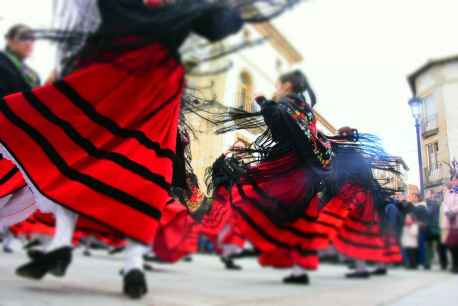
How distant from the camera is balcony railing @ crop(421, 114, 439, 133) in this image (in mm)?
1165

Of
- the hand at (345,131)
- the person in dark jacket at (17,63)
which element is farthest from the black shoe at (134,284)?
the hand at (345,131)

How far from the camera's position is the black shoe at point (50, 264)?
1510 mm

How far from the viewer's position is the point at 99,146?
130cm

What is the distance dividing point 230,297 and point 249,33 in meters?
1.55

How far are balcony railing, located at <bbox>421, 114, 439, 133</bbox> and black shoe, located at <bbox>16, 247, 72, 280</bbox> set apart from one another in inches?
47.0

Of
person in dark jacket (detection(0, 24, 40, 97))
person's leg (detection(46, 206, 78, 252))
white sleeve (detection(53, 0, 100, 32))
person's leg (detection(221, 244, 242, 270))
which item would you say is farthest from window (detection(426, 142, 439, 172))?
person's leg (detection(221, 244, 242, 270))

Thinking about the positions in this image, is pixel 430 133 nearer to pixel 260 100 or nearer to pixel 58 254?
pixel 260 100

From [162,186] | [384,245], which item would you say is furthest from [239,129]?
[384,245]

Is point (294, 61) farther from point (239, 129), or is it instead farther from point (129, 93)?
point (129, 93)

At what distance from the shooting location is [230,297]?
214 centimetres

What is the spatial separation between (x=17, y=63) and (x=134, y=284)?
0.98 metres

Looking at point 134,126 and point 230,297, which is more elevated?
point 134,126

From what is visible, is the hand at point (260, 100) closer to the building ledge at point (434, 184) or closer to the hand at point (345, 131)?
the hand at point (345, 131)

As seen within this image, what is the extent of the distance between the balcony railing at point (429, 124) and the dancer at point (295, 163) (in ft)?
0.53
